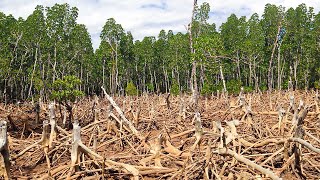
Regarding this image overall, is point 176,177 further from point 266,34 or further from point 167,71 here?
point 167,71

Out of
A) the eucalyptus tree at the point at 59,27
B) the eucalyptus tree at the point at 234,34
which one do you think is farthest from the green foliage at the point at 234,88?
the eucalyptus tree at the point at 59,27

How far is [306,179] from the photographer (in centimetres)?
383

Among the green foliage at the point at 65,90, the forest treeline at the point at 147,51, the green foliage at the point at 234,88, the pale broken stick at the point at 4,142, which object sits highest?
the forest treeline at the point at 147,51

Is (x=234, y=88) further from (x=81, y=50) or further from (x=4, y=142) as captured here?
(x=4, y=142)

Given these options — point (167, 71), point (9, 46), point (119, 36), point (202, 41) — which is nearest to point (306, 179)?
point (202, 41)

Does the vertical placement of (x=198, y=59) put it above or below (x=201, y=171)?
above

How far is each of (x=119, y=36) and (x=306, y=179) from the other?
37896 mm

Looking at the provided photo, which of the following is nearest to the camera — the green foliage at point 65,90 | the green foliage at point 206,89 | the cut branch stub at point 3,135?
the cut branch stub at point 3,135

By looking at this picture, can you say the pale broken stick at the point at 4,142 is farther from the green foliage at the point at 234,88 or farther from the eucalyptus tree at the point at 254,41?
the eucalyptus tree at the point at 254,41

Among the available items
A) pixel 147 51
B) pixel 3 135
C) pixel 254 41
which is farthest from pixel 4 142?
pixel 147 51

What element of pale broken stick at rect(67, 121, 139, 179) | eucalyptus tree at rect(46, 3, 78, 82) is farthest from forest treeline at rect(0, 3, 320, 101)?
pale broken stick at rect(67, 121, 139, 179)

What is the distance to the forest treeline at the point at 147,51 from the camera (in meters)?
29.4

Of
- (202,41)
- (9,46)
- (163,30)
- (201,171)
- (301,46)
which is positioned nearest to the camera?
(201,171)

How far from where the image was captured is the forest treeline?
1156 inches
